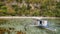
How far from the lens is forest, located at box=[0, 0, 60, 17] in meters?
32.4

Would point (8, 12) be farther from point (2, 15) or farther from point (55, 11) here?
point (55, 11)

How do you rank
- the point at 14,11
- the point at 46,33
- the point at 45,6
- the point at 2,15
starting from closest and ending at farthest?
the point at 46,33, the point at 2,15, the point at 14,11, the point at 45,6

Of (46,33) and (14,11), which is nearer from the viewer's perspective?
(46,33)

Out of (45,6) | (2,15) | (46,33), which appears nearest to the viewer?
(46,33)

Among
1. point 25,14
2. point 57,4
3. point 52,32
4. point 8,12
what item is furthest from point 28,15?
point 52,32

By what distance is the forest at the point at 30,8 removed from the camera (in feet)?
106

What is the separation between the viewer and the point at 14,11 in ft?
107

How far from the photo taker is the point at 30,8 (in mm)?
34625

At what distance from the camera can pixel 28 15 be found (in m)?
32.2

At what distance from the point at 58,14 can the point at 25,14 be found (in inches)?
195

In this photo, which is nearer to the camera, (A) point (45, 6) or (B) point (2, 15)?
(B) point (2, 15)

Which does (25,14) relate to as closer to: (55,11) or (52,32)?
(55,11)

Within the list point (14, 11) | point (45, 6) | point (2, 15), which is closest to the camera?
point (2, 15)

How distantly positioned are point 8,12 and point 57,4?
26.9ft
